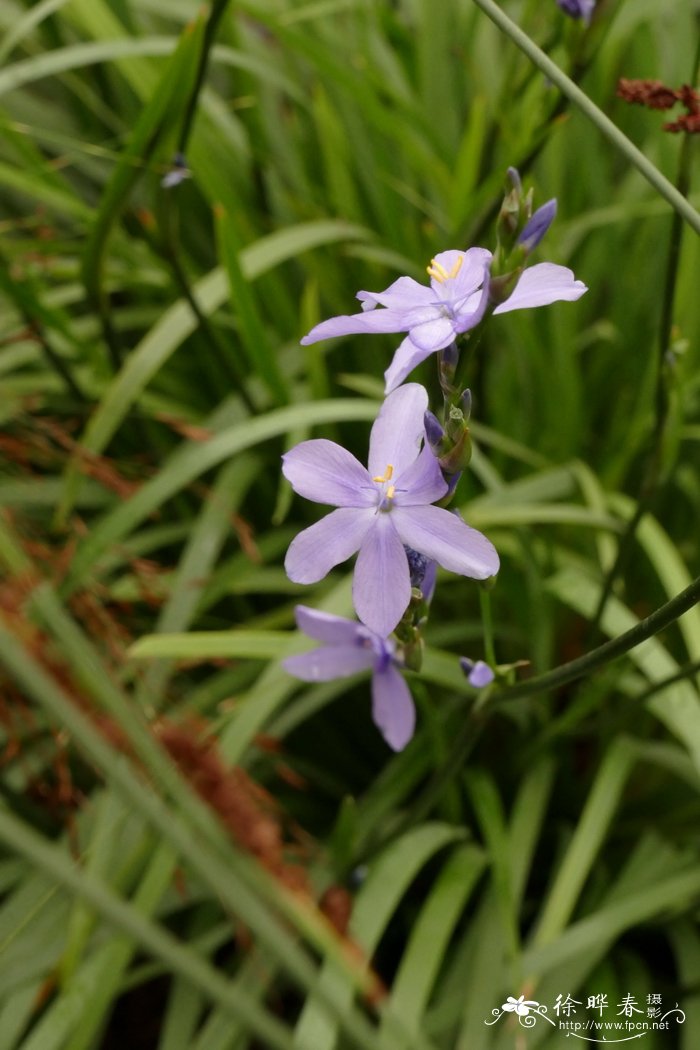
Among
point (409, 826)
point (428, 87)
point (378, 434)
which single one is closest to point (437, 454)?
point (378, 434)

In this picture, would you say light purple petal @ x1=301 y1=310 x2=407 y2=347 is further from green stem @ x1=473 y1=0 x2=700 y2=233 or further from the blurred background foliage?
the blurred background foliage

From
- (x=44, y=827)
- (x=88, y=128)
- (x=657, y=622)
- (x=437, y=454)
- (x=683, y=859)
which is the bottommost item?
(x=683, y=859)

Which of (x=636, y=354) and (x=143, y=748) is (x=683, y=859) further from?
(x=143, y=748)

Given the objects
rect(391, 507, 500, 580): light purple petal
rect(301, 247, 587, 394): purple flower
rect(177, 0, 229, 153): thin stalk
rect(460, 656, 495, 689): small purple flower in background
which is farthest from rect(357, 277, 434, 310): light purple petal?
rect(177, 0, 229, 153): thin stalk

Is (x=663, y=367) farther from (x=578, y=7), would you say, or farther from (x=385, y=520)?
(x=385, y=520)

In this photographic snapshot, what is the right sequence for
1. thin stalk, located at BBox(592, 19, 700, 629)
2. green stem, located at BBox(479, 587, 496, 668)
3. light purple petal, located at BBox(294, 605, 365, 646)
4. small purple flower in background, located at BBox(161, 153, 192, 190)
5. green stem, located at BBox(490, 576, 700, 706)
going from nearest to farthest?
green stem, located at BBox(490, 576, 700, 706) → green stem, located at BBox(479, 587, 496, 668) → light purple petal, located at BBox(294, 605, 365, 646) → thin stalk, located at BBox(592, 19, 700, 629) → small purple flower in background, located at BBox(161, 153, 192, 190)

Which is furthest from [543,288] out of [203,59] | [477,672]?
[203,59]

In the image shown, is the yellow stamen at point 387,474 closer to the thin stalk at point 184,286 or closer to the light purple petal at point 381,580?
the light purple petal at point 381,580
